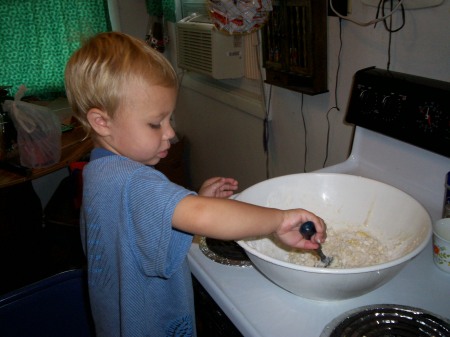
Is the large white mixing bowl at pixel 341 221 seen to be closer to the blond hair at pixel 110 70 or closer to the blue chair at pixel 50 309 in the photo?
the blond hair at pixel 110 70

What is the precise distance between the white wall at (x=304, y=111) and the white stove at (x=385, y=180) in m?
0.10

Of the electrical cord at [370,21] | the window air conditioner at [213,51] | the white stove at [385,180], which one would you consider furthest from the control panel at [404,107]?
the window air conditioner at [213,51]

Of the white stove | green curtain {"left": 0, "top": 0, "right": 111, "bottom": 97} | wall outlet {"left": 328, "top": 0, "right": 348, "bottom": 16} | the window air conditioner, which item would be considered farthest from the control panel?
green curtain {"left": 0, "top": 0, "right": 111, "bottom": 97}

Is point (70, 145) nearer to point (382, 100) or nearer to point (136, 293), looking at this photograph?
point (136, 293)

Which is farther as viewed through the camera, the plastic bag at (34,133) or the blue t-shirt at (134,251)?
the plastic bag at (34,133)

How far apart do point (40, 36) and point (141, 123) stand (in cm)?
225

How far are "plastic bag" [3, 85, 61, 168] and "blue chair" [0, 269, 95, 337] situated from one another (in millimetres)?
939

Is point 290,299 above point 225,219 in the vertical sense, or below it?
below

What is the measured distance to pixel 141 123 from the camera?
29.0 inches

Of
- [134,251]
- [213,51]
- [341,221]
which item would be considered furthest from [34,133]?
[341,221]

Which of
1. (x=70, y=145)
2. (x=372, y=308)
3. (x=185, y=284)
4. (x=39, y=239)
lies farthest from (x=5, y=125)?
(x=372, y=308)

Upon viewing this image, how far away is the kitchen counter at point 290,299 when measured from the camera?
0.67 m

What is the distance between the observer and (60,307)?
3.47ft

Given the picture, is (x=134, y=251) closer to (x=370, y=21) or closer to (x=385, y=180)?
(x=385, y=180)
